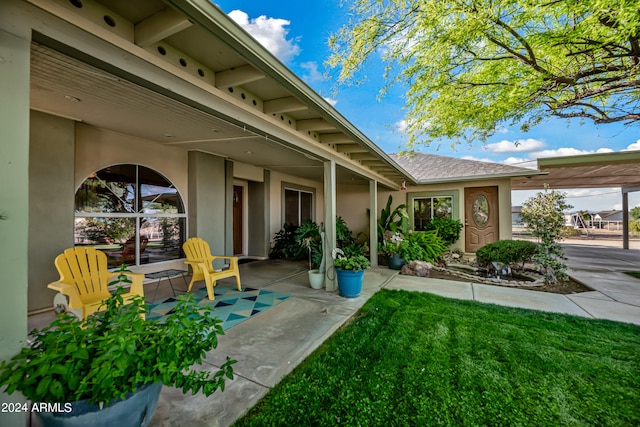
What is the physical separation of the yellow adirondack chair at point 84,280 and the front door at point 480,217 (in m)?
9.44

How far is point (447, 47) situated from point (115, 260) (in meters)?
7.13

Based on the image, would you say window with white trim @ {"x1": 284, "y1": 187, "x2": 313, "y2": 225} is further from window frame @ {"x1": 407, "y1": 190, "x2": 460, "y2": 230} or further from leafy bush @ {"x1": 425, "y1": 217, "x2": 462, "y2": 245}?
leafy bush @ {"x1": 425, "y1": 217, "x2": 462, "y2": 245}

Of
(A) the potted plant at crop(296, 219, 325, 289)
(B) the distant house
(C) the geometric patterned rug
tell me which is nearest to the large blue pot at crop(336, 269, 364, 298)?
(A) the potted plant at crop(296, 219, 325, 289)

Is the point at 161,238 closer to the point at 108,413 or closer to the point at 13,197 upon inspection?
the point at 13,197

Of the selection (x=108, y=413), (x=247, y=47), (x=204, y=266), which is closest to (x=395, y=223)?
(x=204, y=266)

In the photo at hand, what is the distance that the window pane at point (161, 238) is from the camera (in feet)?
15.6

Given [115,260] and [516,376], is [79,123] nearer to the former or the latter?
[115,260]

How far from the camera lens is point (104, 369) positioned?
45.1 inches

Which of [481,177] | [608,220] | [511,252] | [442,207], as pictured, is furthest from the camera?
[608,220]

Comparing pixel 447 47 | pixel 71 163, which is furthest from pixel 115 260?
pixel 447 47

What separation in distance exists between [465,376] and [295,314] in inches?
83.5

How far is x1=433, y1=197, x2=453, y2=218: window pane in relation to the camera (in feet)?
30.0

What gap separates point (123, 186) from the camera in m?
4.41

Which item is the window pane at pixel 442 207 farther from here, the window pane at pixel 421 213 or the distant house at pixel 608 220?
the distant house at pixel 608 220
